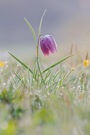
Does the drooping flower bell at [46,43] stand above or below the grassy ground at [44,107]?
above

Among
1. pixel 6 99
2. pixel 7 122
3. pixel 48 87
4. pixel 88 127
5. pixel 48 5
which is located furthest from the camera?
pixel 48 5

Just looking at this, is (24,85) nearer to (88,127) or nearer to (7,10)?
(88,127)

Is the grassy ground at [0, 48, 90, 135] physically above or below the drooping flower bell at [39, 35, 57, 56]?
below

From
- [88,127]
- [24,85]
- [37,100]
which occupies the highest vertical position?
[24,85]

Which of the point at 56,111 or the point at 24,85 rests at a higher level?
the point at 24,85

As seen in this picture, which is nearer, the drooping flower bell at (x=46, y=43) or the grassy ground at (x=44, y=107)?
the grassy ground at (x=44, y=107)

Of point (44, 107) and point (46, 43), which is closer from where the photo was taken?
point (44, 107)

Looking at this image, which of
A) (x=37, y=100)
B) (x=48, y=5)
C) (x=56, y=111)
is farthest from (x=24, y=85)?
(x=48, y=5)

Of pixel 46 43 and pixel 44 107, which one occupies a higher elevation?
pixel 46 43
